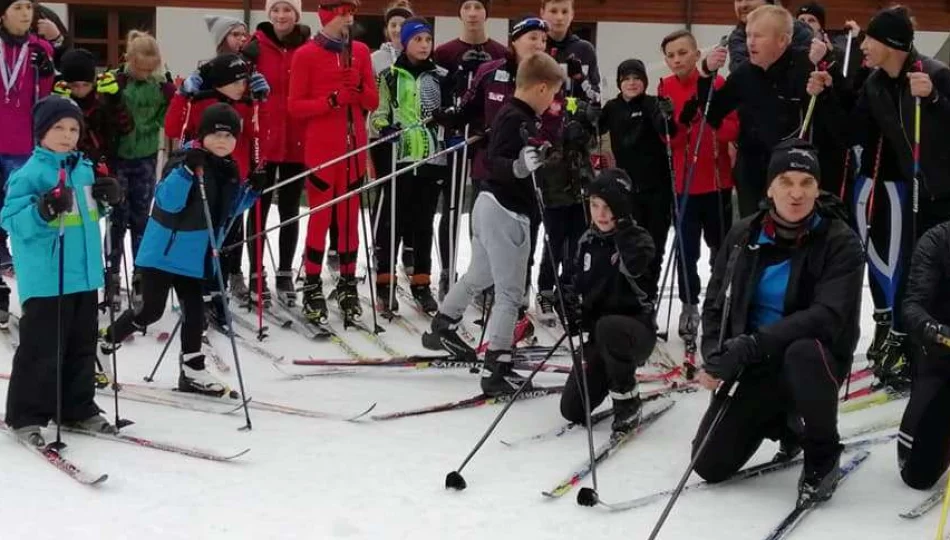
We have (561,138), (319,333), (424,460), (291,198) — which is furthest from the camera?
(291,198)

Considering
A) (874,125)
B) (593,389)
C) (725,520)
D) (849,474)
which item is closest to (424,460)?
(593,389)

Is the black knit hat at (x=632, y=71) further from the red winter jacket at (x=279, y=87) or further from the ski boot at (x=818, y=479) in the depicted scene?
the ski boot at (x=818, y=479)

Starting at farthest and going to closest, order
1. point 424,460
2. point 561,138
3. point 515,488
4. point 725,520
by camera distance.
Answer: point 561,138
point 424,460
point 515,488
point 725,520

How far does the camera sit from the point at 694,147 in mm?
6430

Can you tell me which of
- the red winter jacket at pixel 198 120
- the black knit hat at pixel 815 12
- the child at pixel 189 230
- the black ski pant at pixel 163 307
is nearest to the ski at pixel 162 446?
the child at pixel 189 230

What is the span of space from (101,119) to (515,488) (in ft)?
12.7

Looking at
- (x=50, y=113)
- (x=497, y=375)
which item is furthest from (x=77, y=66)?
(x=497, y=375)

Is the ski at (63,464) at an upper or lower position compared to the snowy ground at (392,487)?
upper

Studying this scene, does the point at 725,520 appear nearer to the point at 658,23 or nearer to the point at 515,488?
the point at 515,488

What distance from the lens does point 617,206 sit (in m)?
4.72

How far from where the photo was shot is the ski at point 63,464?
4023 mm

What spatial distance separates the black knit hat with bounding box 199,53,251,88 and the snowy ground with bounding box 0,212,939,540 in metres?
1.87

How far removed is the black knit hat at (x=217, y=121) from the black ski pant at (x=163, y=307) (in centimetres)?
68

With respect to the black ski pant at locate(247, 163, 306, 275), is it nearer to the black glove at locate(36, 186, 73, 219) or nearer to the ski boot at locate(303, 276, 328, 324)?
the ski boot at locate(303, 276, 328, 324)
